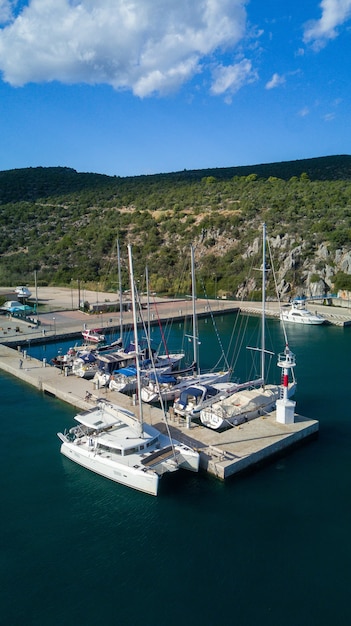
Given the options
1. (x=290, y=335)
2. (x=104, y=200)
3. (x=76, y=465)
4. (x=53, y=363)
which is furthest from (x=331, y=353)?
(x=104, y=200)

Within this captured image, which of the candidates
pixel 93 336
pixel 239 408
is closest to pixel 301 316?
pixel 93 336

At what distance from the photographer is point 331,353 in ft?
128

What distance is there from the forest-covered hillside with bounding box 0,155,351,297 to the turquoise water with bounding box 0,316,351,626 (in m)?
43.1

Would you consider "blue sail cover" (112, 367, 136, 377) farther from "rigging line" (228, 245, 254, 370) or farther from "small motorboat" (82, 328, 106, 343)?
"small motorboat" (82, 328, 106, 343)

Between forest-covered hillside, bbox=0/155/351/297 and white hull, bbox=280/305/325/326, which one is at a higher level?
forest-covered hillside, bbox=0/155/351/297

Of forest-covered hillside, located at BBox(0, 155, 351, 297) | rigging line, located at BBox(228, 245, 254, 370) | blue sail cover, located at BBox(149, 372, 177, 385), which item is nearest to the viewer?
blue sail cover, located at BBox(149, 372, 177, 385)

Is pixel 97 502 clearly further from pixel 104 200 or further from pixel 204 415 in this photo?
pixel 104 200

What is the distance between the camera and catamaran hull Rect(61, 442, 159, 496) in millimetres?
18594

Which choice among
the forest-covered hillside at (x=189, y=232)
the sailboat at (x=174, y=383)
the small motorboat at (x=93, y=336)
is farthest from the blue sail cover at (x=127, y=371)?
the forest-covered hillside at (x=189, y=232)

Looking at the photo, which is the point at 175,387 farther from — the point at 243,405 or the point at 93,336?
the point at 93,336

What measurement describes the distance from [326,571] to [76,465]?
10.5m

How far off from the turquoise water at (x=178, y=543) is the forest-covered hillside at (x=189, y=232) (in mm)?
43078

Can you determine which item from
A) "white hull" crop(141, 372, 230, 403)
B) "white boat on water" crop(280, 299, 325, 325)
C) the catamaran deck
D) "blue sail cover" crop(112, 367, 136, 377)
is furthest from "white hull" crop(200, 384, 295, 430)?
"white boat on water" crop(280, 299, 325, 325)

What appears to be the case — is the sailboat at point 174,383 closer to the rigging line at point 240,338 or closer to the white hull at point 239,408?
the white hull at point 239,408
